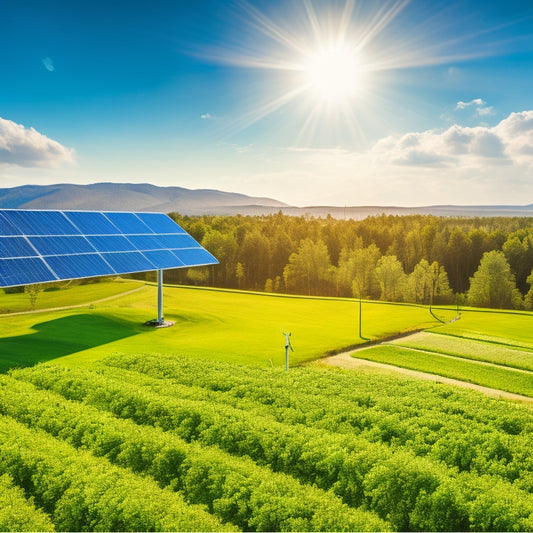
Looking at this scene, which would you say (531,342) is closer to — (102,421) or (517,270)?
(102,421)

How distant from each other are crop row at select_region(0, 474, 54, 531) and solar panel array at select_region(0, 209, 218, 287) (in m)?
10.9

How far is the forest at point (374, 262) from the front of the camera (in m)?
63.6

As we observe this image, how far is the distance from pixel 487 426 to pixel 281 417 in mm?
6500

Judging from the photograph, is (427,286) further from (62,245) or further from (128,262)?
(62,245)

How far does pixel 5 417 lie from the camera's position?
16.2 metres

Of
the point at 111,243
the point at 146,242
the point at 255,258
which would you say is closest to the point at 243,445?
the point at 111,243

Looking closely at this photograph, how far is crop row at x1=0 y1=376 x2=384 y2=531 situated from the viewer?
1070 cm

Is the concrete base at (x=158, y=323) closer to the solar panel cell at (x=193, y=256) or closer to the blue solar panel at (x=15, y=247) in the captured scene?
the solar panel cell at (x=193, y=256)

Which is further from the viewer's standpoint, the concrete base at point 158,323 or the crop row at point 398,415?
the concrete base at point 158,323

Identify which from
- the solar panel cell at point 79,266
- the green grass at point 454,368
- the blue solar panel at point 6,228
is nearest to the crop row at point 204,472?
the solar panel cell at point 79,266

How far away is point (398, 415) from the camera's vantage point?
1611 centimetres

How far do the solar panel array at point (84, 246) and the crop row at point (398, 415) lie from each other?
615cm

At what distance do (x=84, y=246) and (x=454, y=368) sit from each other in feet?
68.7

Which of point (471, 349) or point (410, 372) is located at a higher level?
point (471, 349)
